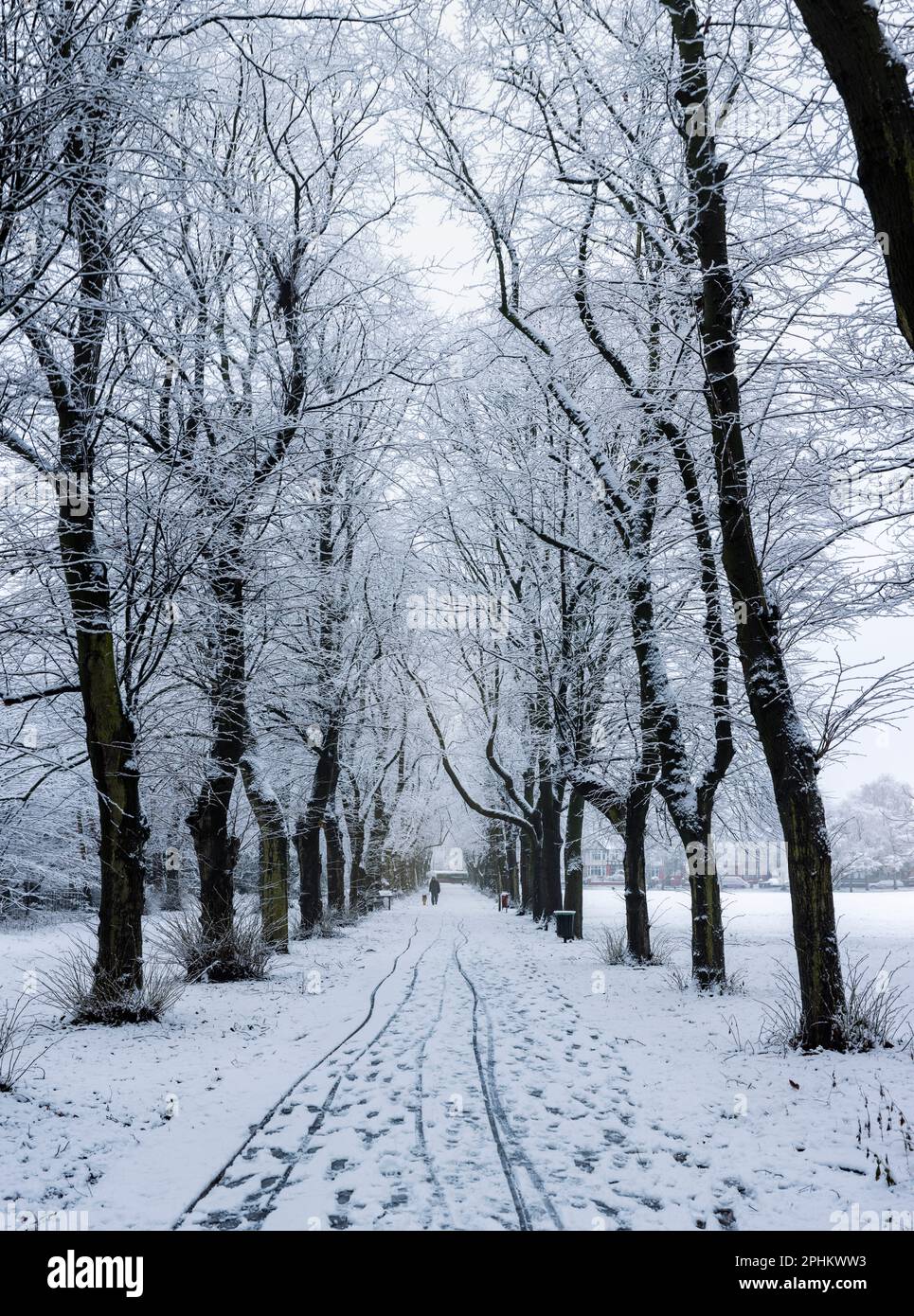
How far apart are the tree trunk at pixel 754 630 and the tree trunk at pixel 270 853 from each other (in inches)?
370

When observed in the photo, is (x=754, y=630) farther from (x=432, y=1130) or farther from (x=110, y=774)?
(x=110, y=774)

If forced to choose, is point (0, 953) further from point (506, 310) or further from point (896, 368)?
point (896, 368)

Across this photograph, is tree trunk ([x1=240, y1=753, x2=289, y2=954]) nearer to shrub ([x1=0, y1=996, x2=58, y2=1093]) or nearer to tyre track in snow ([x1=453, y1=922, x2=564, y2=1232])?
shrub ([x1=0, y1=996, x2=58, y2=1093])

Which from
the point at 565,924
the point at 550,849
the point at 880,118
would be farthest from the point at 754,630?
the point at 550,849

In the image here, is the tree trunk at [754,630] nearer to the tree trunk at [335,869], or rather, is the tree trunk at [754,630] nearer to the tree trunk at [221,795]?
the tree trunk at [221,795]

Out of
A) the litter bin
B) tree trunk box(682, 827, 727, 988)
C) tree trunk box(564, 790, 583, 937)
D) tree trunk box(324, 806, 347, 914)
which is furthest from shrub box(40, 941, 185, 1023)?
tree trunk box(324, 806, 347, 914)

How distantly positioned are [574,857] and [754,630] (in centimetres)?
1353

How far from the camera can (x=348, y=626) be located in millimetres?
19672

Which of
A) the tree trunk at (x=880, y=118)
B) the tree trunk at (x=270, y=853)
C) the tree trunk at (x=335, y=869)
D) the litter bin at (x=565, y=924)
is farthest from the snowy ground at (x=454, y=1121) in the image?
the tree trunk at (x=335, y=869)

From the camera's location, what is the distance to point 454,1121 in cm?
526

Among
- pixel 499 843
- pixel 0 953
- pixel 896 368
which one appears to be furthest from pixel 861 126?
pixel 499 843

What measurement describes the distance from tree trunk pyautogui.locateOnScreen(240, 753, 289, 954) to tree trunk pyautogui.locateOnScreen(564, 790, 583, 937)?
25.3 ft

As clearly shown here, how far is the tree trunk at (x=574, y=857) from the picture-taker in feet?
63.3

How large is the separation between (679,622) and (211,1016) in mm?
8341
